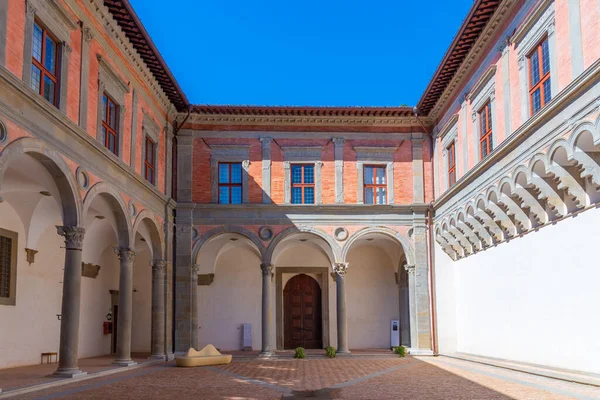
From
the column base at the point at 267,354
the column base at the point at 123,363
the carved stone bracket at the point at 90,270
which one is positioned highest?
the carved stone bracket at the point at 90,270

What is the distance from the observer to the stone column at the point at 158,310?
70.3 ft

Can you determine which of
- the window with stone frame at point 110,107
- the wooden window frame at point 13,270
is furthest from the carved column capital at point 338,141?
the wooden window frame at point 13,270

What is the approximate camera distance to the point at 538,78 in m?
15.1

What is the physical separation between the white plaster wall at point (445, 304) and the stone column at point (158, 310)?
9184 millimetres

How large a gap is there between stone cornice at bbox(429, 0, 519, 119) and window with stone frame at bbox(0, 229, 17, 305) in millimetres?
13576

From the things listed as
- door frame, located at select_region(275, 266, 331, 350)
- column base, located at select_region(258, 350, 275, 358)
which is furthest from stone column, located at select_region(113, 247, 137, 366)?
door frame, located at select_region(275, 266, 331, 350)

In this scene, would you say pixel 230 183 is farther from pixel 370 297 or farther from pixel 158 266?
pixel 370 297

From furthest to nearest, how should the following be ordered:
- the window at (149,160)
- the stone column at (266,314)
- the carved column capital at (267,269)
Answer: the carved column capital at (267,269) < the stone column at (266,314) < the window at (149,160)

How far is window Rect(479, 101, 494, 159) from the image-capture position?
730 inches

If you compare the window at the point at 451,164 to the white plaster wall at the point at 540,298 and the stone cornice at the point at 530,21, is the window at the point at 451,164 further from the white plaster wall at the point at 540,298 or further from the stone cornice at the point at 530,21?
the stone cornice at the point at 530,21

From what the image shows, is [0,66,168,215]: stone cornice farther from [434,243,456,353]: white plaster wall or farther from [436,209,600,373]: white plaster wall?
[434,243,456,353]: white plaster wall

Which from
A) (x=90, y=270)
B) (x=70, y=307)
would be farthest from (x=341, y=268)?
(x=70, y=307)

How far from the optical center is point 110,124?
58.0 ft

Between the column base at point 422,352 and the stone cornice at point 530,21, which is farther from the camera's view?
the column base at point 422,352
